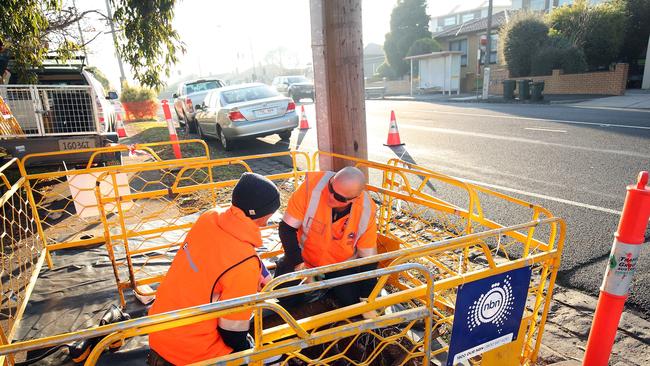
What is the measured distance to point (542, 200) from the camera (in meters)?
5.36

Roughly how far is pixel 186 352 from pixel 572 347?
2.56m

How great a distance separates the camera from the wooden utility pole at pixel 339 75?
3.61 metres

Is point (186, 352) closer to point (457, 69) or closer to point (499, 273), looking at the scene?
point (499, 273)

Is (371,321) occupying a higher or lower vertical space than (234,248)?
lower

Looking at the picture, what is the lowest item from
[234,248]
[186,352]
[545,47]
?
[186,352]

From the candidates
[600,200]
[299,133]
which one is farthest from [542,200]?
[299,133]

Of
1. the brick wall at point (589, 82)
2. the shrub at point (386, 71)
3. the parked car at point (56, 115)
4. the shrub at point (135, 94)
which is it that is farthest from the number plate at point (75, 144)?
the shrub at point (386, 71)

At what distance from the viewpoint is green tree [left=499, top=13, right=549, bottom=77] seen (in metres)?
22.4

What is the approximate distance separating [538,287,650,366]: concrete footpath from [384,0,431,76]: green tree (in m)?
38.4

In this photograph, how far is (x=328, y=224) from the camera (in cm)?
298

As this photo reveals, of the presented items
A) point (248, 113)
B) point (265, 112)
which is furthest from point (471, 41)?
point (248, 113)

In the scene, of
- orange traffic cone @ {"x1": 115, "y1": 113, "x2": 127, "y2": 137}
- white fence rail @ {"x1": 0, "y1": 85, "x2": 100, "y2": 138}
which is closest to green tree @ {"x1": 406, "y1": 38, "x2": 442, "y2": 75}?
orange traffic cone @ {"x1": 115, "y1": 113, "x2": 127, "y2": 137}

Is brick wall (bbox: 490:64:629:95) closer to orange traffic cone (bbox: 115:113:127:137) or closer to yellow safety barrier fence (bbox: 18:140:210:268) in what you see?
yellow safety barrier fence (bbox: 18:140:210:268)

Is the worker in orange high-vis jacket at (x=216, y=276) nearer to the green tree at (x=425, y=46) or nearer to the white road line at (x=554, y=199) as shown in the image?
the white road line at (x=554, y=199)
